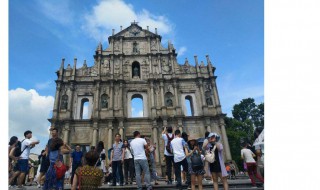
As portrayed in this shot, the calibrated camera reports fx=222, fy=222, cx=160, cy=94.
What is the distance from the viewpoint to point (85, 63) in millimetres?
22250

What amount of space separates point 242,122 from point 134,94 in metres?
22.8

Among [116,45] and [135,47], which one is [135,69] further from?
[116,45]

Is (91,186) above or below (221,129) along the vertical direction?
below

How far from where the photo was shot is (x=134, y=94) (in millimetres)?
20891

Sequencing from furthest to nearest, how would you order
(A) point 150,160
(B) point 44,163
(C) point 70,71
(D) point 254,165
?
(C) point 70,71
(A) point 150,160
(D) point 254,165
(B) point 44,163

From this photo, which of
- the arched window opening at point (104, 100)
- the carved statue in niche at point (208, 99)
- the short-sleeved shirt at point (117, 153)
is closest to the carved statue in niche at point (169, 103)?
the carved statue in niche at point (208, 99)

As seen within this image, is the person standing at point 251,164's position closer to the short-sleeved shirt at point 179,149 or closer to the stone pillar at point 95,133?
the short-sleeved shirt at point 179,149

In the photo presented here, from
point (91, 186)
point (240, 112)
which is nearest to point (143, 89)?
point (91, 186)

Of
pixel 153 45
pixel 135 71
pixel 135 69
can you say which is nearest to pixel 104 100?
pixel 135 71

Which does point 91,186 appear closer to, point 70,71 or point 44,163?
point 44,163

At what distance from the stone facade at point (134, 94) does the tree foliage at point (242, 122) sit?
14.9 metres

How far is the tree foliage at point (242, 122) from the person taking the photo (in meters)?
32.7

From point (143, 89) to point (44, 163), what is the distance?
1509 cm

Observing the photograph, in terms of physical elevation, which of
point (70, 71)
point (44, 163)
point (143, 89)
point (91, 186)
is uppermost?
point (70, 71)
